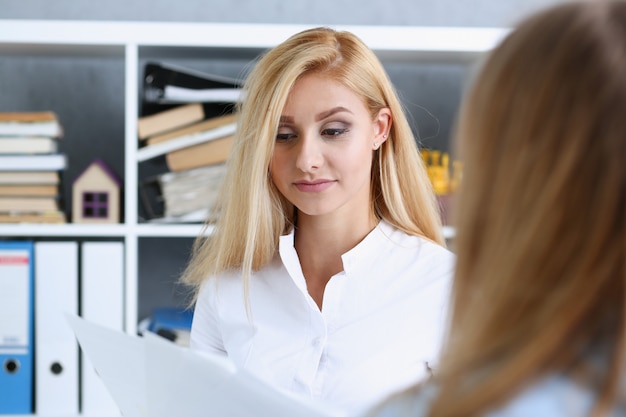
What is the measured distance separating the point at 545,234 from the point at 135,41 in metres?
1.65

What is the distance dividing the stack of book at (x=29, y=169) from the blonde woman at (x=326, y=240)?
65 centimetres

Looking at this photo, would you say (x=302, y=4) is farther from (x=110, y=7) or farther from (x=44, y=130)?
(x=44, y=130)

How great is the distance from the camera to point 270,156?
4.70ft

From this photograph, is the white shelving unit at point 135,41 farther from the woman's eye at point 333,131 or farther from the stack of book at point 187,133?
the woman's eye at point 333,131

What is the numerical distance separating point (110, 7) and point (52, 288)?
82 cm

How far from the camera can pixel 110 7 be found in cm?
233

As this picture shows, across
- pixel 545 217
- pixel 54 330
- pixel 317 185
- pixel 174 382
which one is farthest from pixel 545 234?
pixel 54 330

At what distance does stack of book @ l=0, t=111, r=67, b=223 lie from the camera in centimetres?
201

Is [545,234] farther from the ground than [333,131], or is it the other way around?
[333,131]

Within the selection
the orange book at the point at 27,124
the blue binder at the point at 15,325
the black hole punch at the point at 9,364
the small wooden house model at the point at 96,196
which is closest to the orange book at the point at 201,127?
the small wooden house model at the point at 96,196

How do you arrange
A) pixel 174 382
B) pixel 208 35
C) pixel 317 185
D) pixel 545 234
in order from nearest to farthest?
pixel 545 234
pixel 174 382
pixel 317 185
pixel 208 35

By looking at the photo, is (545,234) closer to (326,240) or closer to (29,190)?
(326,240)

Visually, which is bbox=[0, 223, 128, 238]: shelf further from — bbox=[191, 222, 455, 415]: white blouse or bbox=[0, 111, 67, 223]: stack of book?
bbox=[191, 222, 455, 415]: white blouse

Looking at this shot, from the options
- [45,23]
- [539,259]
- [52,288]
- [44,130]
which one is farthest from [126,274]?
[539,259]
